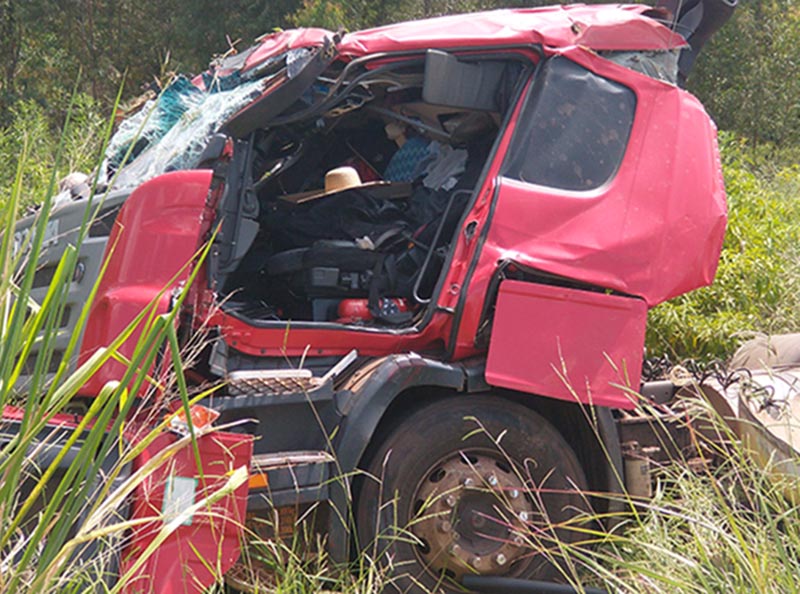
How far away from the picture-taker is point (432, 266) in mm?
4004

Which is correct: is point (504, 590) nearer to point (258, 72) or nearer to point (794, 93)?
point (258, 72)

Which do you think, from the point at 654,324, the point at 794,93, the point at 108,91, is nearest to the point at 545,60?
the point at 654,324

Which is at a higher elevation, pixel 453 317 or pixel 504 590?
pixel 453 317

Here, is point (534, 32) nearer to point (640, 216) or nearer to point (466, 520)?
point (640, 216)

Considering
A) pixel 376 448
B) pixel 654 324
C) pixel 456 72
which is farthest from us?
pixel 654 324

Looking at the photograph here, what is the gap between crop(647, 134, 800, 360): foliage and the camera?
21.3ft

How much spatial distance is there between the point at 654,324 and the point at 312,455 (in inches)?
155

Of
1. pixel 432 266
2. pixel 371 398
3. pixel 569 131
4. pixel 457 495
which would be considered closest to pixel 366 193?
pixel 432 266

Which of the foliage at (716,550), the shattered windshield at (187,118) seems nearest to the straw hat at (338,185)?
the shattered windshield at (187,118)

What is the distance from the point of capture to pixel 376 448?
3623mm

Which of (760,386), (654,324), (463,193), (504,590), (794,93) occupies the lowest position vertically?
(794,93)

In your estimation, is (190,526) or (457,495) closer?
(190,526)

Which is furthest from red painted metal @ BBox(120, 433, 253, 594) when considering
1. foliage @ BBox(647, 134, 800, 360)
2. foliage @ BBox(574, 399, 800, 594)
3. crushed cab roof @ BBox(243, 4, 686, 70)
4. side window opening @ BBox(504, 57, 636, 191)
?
foliage @ BBox(647, 134, 800, 360)

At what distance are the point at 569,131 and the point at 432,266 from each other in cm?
81
